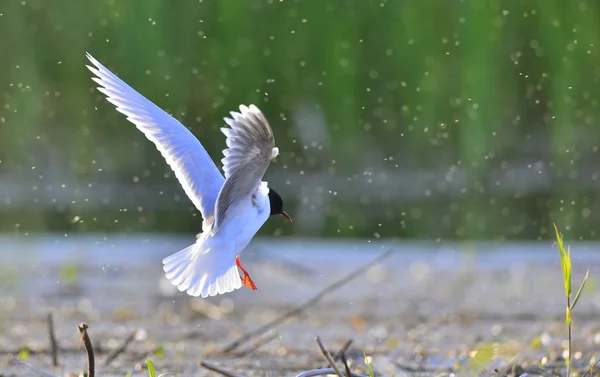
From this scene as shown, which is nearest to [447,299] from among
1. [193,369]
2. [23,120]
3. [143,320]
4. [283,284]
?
[283,284]

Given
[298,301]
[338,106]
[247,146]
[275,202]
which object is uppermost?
[338,106]

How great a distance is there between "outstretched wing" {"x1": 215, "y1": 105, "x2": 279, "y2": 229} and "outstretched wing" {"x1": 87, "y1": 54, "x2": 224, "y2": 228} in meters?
0.41

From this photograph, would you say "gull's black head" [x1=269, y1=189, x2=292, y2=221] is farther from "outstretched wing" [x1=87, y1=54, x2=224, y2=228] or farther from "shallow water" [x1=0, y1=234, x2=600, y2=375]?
"shallow water" [x1=0, y1=234, x2=600, y2=375]

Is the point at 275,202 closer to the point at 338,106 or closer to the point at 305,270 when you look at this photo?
the point at 305,270

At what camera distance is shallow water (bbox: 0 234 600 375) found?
5.26 metres

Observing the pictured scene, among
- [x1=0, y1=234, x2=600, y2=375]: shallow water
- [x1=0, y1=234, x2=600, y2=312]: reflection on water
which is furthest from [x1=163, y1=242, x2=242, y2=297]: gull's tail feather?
[x1=0, y1=234, x2=600, y2=312]: reflection on water

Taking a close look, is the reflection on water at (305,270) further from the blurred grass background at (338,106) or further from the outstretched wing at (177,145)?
the outstretched wing at (177,145)

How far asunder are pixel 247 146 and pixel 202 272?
1.78 feet

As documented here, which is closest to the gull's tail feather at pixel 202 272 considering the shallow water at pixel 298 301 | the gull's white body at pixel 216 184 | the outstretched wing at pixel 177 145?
the gull's white body at pixel 216 184

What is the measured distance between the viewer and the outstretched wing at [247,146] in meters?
3.70

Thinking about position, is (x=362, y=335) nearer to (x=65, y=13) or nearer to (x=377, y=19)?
(x=377, y=19)

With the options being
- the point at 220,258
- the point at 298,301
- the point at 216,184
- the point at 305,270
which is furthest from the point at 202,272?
the point at 305,270

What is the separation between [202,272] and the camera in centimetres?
410

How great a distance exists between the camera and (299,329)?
585 cm
